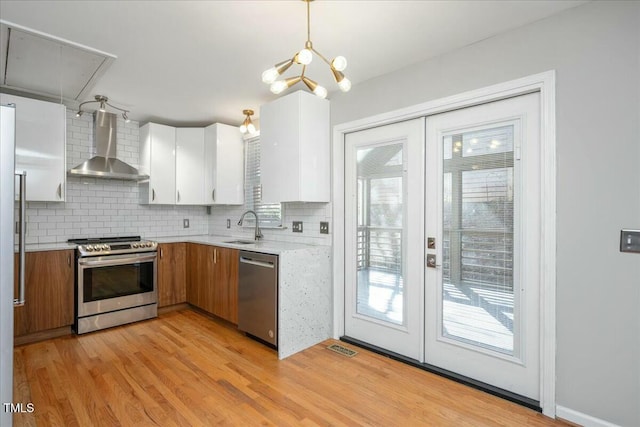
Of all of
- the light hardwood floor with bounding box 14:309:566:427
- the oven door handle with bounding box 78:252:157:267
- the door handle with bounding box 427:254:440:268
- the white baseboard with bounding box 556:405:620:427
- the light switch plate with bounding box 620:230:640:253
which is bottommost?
the light hardwood floor with bounding box 14:309:566:427

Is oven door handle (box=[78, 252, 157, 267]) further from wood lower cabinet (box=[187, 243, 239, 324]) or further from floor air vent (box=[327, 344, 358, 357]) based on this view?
floor air vent (box=[327, 344, 358, 357])

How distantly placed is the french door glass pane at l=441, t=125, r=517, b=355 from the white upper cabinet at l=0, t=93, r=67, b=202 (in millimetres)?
3744

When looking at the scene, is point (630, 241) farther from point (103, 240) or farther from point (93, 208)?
point (93, 208)

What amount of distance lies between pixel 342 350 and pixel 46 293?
9.50ft

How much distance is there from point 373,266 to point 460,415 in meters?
1.30

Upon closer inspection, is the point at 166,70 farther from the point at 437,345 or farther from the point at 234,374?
the point at 437,345

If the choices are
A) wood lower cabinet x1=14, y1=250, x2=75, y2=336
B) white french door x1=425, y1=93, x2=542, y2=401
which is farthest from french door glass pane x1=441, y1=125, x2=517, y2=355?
wood lower cabinet x1=14, y1=250, x2=75, y2=336

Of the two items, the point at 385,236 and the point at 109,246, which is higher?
the point at 385,236

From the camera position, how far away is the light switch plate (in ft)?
5.72

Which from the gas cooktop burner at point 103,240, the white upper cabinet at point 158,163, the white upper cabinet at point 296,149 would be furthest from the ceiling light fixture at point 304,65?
the gas cooktop burner at point 103,240

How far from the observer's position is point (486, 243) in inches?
92.4

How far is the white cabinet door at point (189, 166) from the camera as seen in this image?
4.31 meters

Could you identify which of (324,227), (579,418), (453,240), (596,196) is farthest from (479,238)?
(324,227)

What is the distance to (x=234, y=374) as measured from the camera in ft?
8.27
